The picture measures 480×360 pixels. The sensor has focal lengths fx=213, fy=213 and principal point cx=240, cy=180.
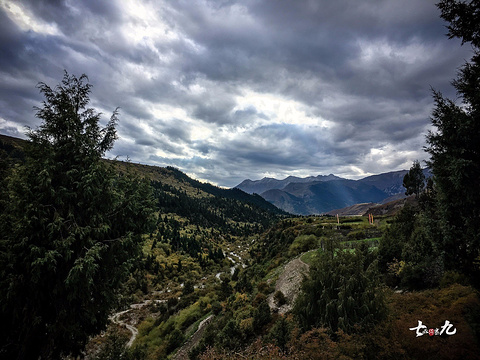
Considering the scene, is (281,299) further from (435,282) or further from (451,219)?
(451,219)

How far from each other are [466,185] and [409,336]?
21.2ft

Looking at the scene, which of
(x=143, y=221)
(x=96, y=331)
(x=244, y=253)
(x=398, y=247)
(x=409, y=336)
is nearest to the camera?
(x=409, y=336)

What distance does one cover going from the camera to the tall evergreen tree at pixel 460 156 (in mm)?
8570

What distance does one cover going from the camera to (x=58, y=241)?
9.34 m

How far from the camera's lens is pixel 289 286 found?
64.8 feet

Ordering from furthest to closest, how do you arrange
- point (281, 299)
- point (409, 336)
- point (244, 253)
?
point (244, 253), point (281, 299), point (409, 336)

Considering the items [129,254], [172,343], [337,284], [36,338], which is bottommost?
[172,343]

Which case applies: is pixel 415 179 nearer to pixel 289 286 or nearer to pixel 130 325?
pixel 289 286

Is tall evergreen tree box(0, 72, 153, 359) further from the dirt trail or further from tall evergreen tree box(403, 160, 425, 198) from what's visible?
tall evergreen tree box(403, 160, 425, 198)

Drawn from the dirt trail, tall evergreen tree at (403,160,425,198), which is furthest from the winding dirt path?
tall evergreen tree at (403,160,425,198)

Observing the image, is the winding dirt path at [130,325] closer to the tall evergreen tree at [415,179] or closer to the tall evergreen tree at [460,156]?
the tall evergreen tree at [460,156]

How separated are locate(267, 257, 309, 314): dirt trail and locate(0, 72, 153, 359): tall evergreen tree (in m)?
11.7

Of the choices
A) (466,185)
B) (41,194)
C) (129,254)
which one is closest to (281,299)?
(129,254)

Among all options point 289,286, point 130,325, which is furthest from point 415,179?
point 130,325
